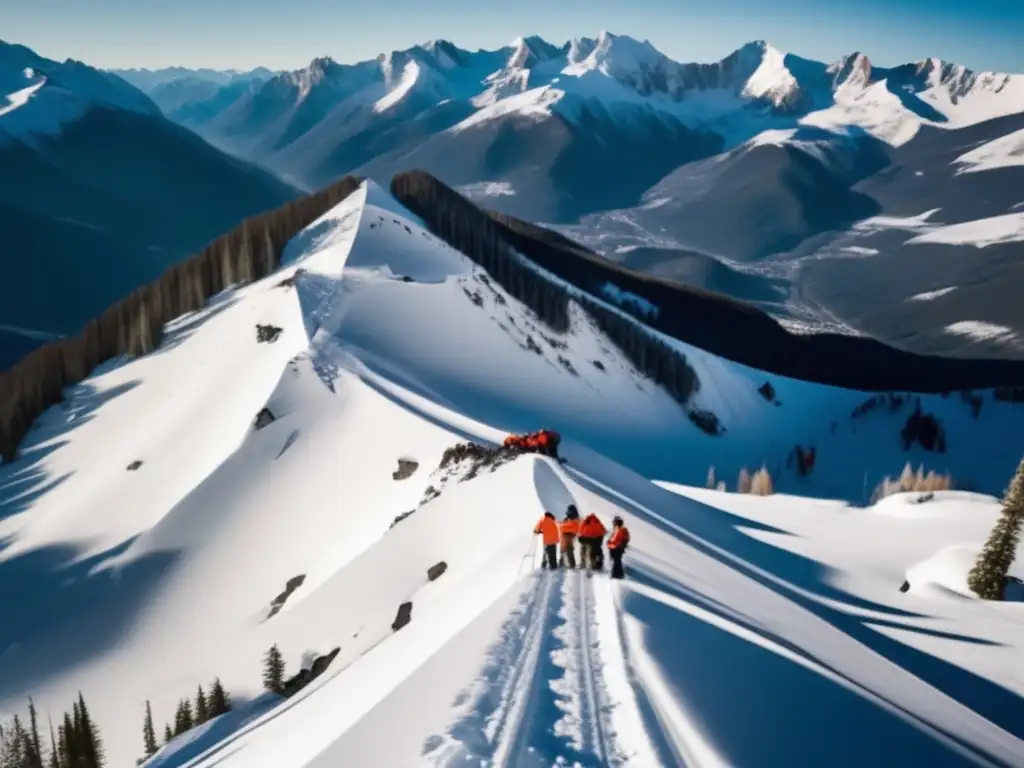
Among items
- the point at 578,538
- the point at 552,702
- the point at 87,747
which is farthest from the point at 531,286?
the point at 552,702

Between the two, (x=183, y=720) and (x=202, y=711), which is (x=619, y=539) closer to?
(x=202, y=711)

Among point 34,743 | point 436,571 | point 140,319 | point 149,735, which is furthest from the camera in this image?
point 140,319

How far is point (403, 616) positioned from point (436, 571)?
3014mm

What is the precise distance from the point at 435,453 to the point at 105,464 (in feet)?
126

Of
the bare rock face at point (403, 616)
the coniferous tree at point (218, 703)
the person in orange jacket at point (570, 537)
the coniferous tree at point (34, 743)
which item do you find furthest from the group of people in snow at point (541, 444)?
the coniferous tree at point (34, 743)

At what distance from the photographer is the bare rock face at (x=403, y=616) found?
2768 cm

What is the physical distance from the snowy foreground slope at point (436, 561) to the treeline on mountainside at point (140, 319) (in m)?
4.29

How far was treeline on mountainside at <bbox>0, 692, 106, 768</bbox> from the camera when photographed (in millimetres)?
34656

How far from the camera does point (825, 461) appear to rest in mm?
118000

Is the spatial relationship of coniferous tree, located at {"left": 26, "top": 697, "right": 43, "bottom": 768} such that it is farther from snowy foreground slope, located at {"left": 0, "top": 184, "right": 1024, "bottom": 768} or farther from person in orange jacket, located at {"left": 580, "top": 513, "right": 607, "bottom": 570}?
person in orange jacket, located at {"left": 580, "top": 513, "right": 607, "bottom": 570}

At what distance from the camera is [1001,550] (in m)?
38.4

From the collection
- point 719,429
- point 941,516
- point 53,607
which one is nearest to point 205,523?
point 53,607

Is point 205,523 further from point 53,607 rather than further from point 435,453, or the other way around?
point 435,453

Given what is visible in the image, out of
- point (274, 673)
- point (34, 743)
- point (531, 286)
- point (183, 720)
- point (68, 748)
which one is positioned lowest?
point (34, 743)
